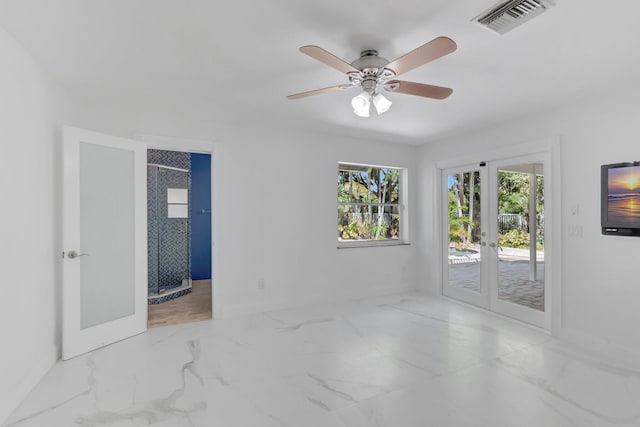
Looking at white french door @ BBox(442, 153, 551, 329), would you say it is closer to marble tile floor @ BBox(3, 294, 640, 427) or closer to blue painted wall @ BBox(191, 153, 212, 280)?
marble tile floor @ BBox(3, 294, 640, 427)

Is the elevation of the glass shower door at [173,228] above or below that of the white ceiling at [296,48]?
below

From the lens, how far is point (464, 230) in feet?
15.0

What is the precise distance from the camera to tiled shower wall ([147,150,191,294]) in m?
4.98

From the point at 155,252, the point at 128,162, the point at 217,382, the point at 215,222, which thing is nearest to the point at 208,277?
the point at 155,252

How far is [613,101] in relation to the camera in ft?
9.57

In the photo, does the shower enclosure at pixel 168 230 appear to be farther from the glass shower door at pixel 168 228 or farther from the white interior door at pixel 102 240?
the white interior door at pixel 102 240

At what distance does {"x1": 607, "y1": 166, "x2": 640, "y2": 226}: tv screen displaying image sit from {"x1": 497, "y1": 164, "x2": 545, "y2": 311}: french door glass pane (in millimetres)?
682

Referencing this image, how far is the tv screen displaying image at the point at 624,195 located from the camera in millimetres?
2752

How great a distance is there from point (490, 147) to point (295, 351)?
10.9 feet

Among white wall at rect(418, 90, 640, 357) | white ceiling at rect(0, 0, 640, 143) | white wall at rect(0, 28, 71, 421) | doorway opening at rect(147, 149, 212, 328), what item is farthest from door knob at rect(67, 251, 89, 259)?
white wall at rect(418, 90, 640, 357)

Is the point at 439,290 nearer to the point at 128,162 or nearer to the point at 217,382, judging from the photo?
the point at 217,382

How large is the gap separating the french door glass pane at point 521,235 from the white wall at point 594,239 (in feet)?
1.02

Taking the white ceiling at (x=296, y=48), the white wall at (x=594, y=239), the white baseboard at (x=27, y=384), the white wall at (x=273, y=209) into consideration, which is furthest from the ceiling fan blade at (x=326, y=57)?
the white baseboard at (x=27, y=384)

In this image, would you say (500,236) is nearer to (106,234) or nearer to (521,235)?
(521,235)
